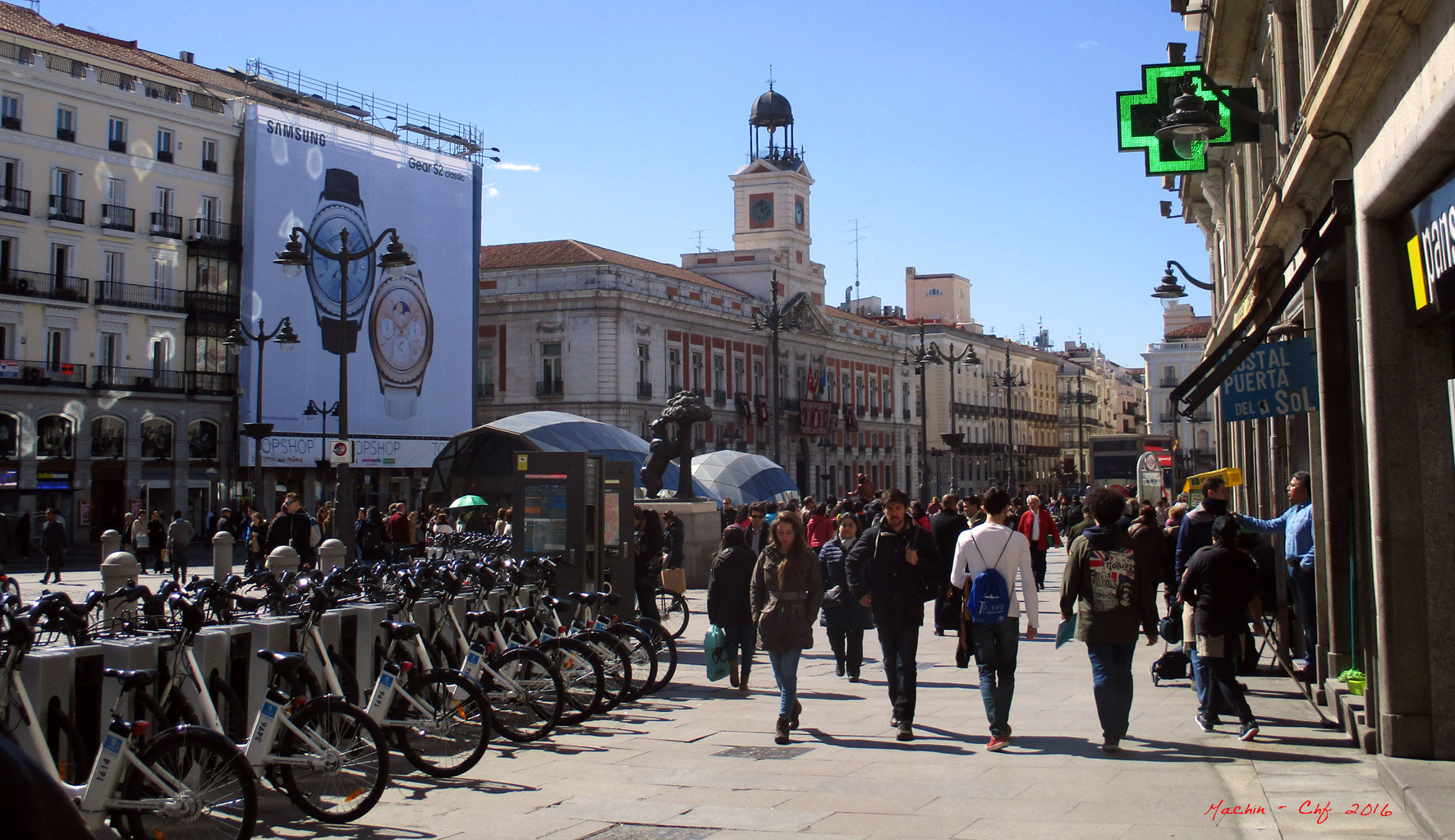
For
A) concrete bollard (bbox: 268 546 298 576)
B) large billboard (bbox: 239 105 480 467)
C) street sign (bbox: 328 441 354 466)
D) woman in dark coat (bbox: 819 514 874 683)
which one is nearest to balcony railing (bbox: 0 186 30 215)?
large billboard (bbox: 239 105 480 467)

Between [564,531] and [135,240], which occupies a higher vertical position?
[135,240]

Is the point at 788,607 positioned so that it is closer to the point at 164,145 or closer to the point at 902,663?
the point at 902,663

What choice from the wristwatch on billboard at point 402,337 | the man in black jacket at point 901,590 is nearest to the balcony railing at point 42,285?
the wristwatch on billboard at point 402,337

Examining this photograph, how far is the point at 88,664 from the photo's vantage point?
21.9ft

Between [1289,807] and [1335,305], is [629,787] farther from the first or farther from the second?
[1335,305]

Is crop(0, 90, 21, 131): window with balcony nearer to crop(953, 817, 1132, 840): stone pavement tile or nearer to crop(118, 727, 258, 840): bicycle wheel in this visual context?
crop(118, 727, 258, 840): bicycle wheel

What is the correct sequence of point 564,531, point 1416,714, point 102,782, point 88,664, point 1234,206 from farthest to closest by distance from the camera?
point 1234,206 → point 564,531 → point 1416,714 → point 88,664 → point 102,782

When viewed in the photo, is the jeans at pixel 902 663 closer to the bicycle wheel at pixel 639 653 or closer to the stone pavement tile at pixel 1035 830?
the bicycle wheel at pixel 639 653

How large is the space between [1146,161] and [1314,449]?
6605mm

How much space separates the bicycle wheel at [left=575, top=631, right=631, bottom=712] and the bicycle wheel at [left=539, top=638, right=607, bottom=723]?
0.25 meters

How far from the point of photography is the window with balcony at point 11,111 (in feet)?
144

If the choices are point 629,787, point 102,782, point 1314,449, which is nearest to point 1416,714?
point 1314,449

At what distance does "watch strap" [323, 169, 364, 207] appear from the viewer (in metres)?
51.9

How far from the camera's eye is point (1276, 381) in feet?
35.9
